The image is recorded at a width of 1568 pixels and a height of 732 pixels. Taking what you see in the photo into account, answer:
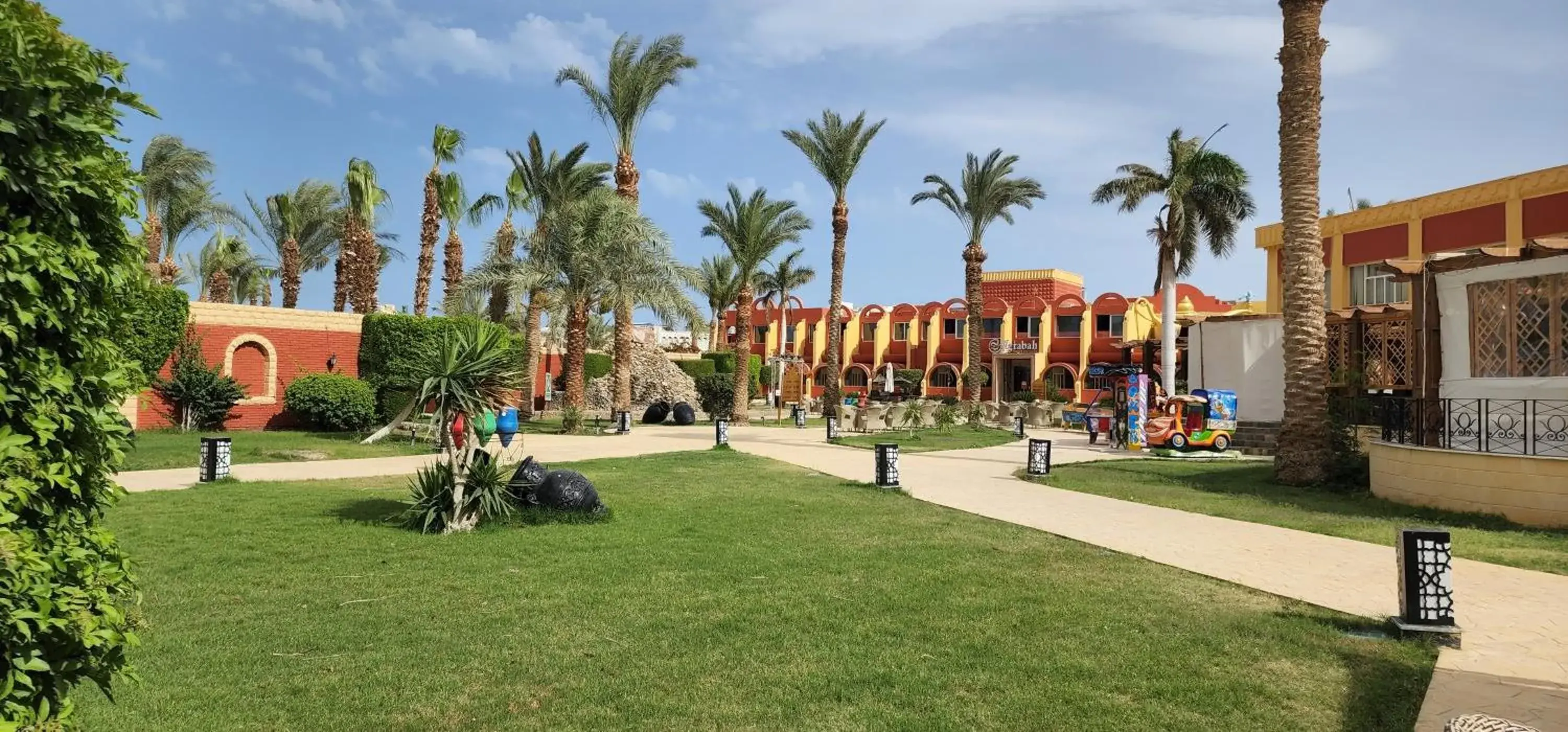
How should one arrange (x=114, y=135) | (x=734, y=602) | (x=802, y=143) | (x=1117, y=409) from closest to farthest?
(x=114, y=135)
(x=734, y=602)
(x=1117, y=409)
(x=802, y=143)

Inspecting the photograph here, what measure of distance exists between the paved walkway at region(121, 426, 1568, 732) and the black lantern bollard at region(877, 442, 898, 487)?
0.44 m

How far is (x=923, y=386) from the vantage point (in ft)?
177

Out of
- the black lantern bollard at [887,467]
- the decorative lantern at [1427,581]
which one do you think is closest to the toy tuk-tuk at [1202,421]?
the black lantern bollard at [887,467]

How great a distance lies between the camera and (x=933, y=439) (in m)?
26.5

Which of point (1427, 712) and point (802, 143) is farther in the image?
point (802, 143)

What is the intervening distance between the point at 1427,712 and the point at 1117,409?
21.1m

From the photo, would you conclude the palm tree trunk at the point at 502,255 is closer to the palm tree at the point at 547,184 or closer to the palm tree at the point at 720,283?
the palm tree at the point at 547,184

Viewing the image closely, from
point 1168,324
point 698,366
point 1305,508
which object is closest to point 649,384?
point 698,366

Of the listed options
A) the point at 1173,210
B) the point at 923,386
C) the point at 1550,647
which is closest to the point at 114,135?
the point at 1550,647

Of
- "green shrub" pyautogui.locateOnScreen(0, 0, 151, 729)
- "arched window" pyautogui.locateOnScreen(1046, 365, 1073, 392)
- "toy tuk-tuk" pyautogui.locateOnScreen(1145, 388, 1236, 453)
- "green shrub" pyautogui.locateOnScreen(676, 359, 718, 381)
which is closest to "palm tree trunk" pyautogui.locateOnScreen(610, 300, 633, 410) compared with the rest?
"toy tuk-tuk" pyautogui.locateOnScreen(1145, 388, 1236, 453)

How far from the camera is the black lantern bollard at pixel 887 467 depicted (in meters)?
13.4

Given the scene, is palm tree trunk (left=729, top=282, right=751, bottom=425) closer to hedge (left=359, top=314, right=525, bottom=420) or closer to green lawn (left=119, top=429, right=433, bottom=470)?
hedge (left=359, top=314, right=525, bottom=420)

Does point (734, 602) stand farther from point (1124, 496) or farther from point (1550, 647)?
point (1124, 496)

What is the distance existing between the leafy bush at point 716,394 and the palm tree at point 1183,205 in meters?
19.4
